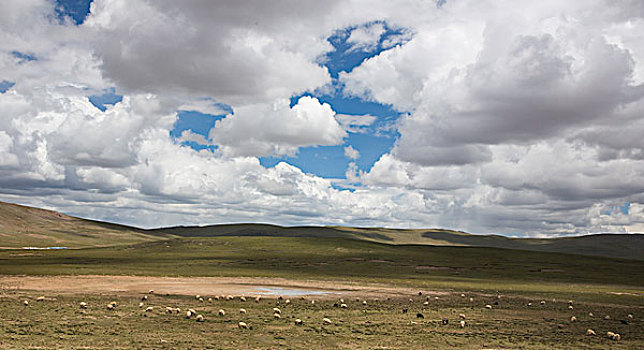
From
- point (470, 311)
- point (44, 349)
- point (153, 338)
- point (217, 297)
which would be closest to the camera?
point (44, 349)

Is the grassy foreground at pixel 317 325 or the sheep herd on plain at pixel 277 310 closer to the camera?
the grassy foreground at pixel 317 325

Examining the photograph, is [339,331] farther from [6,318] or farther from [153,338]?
[6,318]

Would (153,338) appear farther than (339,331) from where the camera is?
No

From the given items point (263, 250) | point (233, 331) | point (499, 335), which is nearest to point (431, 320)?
point (499, 335)

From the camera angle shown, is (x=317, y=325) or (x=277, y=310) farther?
(x=277, y=310)

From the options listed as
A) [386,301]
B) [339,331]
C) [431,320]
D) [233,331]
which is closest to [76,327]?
[233,331]

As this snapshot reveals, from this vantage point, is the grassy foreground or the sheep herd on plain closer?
the grassy foreground

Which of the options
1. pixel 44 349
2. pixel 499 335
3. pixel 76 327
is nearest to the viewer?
pixel 44 349

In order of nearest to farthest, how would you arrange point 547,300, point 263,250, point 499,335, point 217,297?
point 499,335, point 217,297, point 547,300, point 263,250

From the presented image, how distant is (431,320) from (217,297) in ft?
56.0

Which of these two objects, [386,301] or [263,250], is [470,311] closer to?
[386,301]

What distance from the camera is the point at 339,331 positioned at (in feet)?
86.3

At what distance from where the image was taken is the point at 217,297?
127ft

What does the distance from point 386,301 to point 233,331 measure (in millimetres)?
18700
